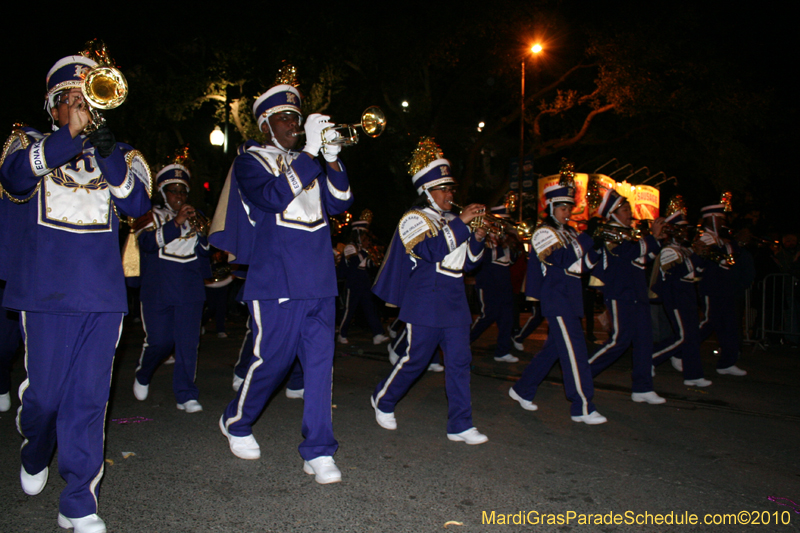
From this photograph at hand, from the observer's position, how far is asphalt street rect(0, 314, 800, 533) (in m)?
3.14

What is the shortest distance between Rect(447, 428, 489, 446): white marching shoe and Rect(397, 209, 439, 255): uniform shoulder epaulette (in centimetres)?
143

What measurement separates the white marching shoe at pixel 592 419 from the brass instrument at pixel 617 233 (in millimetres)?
1675

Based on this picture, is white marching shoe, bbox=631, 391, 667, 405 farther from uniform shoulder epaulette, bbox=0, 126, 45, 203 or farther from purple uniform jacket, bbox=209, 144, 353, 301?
uniform shoulder epaulette, bbox=0, 126, 45, 203

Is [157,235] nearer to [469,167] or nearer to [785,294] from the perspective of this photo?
[785,294]

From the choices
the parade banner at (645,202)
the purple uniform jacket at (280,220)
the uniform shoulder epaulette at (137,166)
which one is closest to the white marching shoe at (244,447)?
the purple uniform jacket at (280,220)

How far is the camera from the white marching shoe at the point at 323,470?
357 cm

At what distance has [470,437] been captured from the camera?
14.8 ft

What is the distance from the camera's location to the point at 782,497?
141 inches

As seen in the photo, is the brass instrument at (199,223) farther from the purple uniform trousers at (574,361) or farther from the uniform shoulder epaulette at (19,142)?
the purple uniform trousers at (574,361)

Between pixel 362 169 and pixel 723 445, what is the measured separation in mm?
18200

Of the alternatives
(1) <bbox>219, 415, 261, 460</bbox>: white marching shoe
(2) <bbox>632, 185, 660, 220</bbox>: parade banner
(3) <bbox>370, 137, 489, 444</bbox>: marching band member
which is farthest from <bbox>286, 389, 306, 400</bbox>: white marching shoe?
(2) <bbox>632, 185, 660, 220</bbox>: parade banner

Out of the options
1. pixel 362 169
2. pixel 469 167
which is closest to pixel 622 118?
pixel 469 167

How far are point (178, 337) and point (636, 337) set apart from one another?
4.32 m

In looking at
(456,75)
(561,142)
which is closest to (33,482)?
(456,75)
